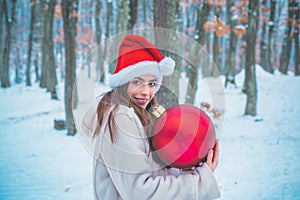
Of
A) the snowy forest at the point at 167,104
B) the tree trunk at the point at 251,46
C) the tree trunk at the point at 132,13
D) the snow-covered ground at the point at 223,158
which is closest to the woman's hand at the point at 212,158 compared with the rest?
the snowy forest at the point at 167,104

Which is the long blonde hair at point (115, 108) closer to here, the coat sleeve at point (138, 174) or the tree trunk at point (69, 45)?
the coat sleeve at point (138, 174)

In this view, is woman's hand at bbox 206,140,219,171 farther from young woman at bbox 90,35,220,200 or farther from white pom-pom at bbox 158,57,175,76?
white pom-pom at bbox 158,57,175,76

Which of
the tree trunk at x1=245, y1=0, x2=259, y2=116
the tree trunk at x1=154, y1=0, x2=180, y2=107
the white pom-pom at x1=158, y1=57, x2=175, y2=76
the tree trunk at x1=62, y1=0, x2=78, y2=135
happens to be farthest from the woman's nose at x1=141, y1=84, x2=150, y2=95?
the tree trunk at x1=245, y1=0, x2=259, y2=116

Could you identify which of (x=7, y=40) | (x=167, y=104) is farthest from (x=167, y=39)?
(x=7, y=40)

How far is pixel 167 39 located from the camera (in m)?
3.85

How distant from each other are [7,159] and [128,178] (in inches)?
205

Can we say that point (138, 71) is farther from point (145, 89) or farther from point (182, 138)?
point (182, 138)

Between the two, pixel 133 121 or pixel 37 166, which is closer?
pixel 133 121

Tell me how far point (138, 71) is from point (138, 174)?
0.59 metres

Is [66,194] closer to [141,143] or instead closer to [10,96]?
[141,143]

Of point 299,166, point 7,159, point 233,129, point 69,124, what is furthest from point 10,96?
point 299,166

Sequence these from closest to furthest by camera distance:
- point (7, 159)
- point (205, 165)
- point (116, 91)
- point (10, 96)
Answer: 1. point (205, 165)
2. point (116, 91)
3. point (7, 159)
4. point (10, 96)

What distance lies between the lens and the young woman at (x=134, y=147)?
1302 mm

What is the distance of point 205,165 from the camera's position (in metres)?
1.44
